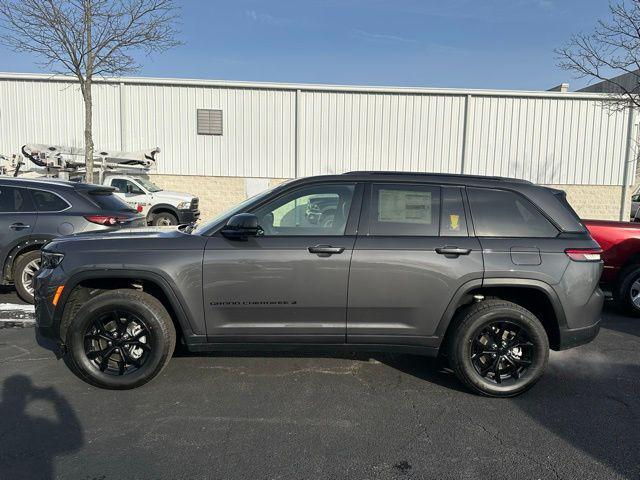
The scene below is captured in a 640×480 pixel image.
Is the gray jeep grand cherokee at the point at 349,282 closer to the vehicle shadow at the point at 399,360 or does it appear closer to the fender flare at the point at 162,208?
the vehicle shadow at the point at 399,360

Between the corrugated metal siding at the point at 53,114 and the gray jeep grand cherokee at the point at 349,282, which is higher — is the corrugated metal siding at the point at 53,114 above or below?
above

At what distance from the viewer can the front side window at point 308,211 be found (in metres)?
3.73

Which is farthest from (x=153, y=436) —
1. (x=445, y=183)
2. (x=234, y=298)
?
(x=445, y=183)

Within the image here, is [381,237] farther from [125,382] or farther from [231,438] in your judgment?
[125,382]

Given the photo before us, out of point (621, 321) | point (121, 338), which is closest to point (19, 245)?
point (121, 338)

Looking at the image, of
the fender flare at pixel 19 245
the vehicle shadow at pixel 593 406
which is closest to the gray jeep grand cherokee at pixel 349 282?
the vehicle shadow at pixel 593 406

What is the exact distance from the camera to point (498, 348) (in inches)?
145

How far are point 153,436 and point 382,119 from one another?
1606 centimetres

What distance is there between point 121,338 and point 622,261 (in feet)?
20.7

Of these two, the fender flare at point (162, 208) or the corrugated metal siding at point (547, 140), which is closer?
the fender flare at point (162, 208)

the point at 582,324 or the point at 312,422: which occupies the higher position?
the point at 582,324

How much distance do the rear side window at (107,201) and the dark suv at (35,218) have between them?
0.02 meters

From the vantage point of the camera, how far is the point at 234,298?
357 cm

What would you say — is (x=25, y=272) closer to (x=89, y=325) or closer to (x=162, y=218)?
(x=89, y=325)
